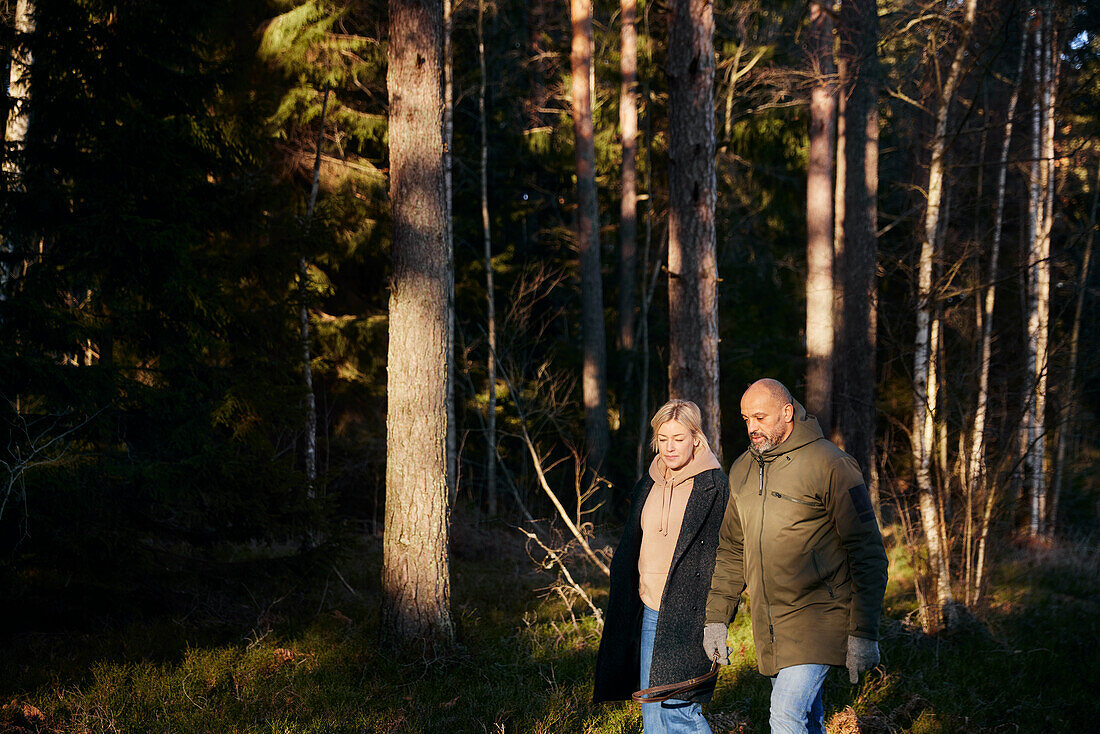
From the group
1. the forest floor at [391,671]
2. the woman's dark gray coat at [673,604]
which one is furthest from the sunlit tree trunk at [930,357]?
the woman's dark gray coat at [673,604]

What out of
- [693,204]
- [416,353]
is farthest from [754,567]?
[693,204]

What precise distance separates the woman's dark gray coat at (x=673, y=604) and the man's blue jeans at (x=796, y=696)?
1.08 ft

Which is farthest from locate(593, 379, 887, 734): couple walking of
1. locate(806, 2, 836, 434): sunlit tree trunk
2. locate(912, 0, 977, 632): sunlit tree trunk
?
locate(806, 2, 836, 434): sunlit tree trunk

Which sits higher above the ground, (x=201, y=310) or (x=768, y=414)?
(x=201, y=310)

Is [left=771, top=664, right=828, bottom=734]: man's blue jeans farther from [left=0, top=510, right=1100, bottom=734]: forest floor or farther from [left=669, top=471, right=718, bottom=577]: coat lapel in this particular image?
[left=0, top=510, right=1100, bottom=734]: forest floor

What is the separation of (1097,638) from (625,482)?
36.9 ft

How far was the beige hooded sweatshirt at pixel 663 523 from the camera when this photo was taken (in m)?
3.87

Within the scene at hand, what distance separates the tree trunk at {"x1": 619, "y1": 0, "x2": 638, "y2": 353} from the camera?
17406mm

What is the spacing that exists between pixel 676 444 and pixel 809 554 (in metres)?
0.81

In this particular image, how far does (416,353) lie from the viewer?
6.47 meters

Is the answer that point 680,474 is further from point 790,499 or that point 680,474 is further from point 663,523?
point 790,499

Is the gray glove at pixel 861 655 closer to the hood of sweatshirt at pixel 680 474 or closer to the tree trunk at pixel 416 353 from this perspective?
the hood of sweatshirt at pixel 680 474

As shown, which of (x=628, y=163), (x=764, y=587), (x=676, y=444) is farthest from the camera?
(x=628, y=163)

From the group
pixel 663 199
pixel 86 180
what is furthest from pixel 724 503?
pixel 663 199
